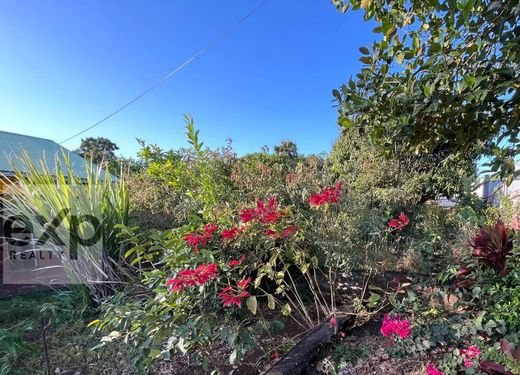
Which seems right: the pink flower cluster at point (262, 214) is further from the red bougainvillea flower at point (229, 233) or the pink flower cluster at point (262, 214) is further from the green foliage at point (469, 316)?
the green foliage at point (469, 316)

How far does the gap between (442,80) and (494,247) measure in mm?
1860

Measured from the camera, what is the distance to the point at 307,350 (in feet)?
6.75

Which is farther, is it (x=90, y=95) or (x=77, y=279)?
(x=90, y=95)

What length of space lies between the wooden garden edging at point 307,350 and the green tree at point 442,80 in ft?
5.19

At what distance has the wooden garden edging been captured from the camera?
6.09 ft

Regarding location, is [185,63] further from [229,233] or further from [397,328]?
[397,328]

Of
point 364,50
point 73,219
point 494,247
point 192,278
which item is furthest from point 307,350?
point 73,219

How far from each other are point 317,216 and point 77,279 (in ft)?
9.96

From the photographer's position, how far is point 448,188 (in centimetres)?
599

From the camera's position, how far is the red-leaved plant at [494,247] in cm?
235

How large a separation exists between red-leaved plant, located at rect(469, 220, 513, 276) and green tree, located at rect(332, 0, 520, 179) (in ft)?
3.77

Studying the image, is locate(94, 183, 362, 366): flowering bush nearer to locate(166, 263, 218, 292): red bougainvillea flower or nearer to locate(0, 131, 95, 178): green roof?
locate(166, 263, 218, 292): red bougainvillea flower

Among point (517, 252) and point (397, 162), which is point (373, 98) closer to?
point (517, 252)

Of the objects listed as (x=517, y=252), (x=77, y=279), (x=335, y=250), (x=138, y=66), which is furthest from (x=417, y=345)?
(x=138, y=66)
